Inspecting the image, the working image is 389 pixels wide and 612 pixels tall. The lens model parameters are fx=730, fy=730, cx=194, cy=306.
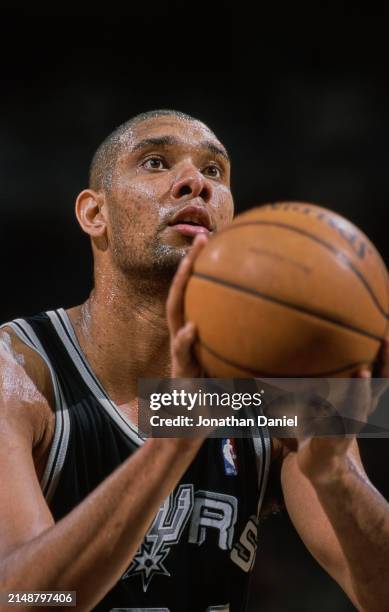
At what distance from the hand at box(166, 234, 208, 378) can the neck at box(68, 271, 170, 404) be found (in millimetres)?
816

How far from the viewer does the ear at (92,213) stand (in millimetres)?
2584

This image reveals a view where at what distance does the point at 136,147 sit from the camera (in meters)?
2.51

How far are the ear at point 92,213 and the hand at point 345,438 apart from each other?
49.1 inches

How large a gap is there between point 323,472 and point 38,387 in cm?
89

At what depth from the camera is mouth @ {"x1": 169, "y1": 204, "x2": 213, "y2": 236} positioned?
2.23 m

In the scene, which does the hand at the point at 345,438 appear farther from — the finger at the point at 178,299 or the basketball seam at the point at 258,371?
the finger at the point at 178,299

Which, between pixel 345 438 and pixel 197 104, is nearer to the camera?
pixel 345 438

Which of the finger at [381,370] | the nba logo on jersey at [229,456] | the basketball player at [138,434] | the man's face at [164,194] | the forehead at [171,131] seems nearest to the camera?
the finger at [381,370]

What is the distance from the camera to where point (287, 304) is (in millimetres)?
1437

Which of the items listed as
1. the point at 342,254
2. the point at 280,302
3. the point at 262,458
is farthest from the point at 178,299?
the point at 262,458

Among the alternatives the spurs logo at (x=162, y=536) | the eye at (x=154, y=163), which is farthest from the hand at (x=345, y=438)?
the eye at (x=154, y=163)

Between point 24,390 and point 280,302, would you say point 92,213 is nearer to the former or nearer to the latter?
point 24,390

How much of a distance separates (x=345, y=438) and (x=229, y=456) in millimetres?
903

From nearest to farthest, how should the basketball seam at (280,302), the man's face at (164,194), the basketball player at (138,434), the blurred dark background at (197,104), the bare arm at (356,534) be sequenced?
the basketball seam at (280,302), the bare arm at (356,534), the basketball player at (138,434), the man's face at (164,194), the blurred dark background at (197,104)
